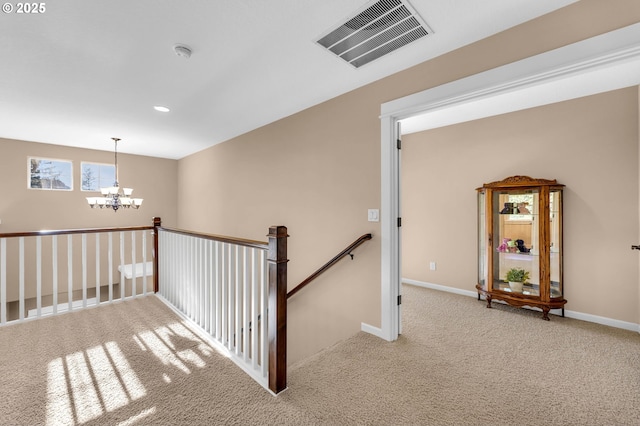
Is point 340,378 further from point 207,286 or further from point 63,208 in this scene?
point 63,208

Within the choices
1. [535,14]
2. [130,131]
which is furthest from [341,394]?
[130,131]

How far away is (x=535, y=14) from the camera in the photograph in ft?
5.65

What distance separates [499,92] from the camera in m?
1.93

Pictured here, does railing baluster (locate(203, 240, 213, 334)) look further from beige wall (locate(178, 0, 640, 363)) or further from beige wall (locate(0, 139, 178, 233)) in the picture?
beige wall (locate(0, 139, 178, 233))

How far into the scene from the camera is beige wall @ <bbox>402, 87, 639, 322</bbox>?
2.83 meters

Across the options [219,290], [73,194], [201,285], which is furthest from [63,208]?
[219,290]

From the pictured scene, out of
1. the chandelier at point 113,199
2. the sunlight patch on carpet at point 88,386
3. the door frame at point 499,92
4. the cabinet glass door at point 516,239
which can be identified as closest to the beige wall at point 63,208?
the chandelier at point 113,199

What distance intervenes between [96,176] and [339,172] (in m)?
5.23

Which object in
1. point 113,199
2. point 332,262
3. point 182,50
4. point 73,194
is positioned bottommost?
point 332,262

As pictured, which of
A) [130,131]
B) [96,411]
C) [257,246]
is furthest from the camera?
[130,131]

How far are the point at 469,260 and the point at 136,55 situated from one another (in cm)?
432

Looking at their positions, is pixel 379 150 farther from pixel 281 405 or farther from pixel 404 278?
pixel 404 278

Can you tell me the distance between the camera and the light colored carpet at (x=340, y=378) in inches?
61.6

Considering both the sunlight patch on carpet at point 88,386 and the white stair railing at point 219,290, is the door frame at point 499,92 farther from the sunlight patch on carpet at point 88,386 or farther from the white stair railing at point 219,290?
the sunlight patch on carpet at point 88,386
